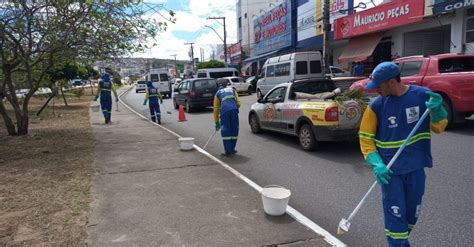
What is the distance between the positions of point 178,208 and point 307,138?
3946mm

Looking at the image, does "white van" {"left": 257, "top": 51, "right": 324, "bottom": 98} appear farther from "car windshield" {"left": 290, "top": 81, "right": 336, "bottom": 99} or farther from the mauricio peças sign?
the mauricio peças sign

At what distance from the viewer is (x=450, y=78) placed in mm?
8992

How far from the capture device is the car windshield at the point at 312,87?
881 centimetres

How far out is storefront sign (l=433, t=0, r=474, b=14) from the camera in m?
14.5

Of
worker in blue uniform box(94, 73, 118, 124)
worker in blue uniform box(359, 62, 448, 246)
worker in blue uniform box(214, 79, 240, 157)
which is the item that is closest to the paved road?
worker in blue uniform box(214, 79, 240, 157)

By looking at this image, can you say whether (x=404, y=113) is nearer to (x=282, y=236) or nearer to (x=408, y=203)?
(x=408, y=203)

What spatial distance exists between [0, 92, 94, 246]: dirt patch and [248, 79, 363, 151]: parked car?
4.33 m

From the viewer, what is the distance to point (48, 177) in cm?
646

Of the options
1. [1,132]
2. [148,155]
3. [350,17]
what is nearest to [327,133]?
[148,155]

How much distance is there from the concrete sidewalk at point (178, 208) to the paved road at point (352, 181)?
0.53 metres

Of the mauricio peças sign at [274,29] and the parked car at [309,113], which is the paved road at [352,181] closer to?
the parked car at [309,113]

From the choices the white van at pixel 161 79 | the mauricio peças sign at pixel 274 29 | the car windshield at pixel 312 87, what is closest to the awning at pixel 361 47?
the mauricio peças sign at pixel 274 29

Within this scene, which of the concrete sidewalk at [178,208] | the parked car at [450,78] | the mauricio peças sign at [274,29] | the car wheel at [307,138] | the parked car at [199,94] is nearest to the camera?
the concrete sidewalk at [178,208]

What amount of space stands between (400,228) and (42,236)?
142 inches
